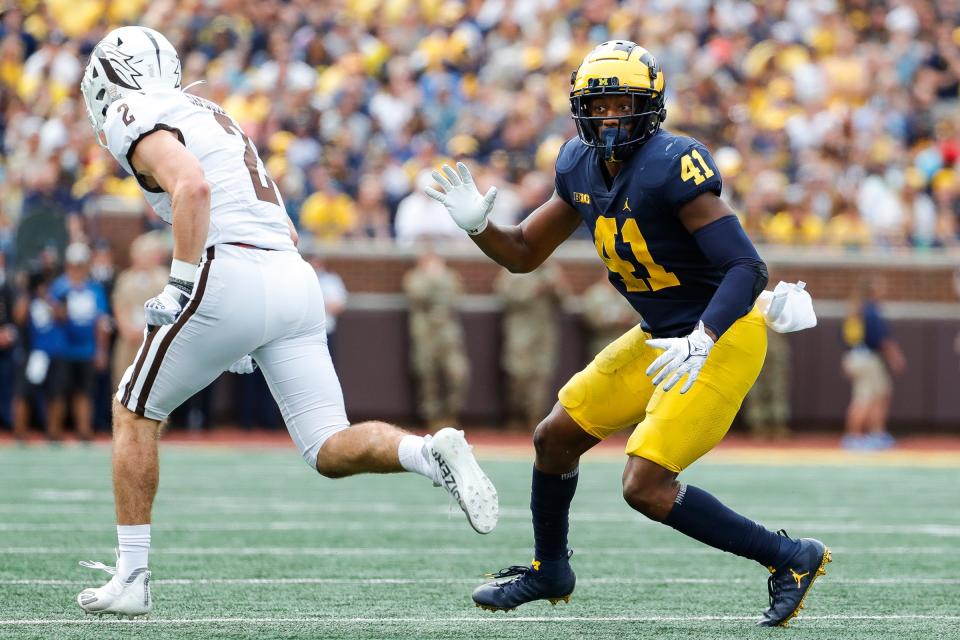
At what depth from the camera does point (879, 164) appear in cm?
1623

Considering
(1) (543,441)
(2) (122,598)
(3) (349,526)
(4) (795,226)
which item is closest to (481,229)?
(1) (543,441)

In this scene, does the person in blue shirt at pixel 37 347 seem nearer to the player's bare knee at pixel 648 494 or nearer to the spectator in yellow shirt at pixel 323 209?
the spectator in yellow shirt at pixel 323 209

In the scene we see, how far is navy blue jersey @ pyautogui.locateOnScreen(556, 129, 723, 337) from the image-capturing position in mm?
4902

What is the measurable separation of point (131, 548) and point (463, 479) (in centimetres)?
108

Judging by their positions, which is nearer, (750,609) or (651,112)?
(651,112)

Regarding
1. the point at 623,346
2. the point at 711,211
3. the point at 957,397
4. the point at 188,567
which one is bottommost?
the point at 957,397

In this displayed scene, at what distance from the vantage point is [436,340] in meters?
15.3

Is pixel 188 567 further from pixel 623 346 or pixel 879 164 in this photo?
pixel 879 164

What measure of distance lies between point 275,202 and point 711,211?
4.49ft

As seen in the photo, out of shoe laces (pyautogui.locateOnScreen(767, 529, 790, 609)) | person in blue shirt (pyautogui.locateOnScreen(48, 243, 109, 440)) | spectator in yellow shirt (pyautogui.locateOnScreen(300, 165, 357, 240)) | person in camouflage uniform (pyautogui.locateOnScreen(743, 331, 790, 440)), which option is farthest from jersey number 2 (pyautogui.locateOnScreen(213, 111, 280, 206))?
person in camouflage uniform (pyautogui.locateOnScreen(743, 331, 790, 440))

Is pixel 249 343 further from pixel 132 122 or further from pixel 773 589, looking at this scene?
pixel 773 589

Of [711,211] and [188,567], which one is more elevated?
[711,211]

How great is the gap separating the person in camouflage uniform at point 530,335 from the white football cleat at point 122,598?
10.5 metres

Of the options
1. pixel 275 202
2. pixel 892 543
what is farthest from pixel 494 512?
pixel 892 543
